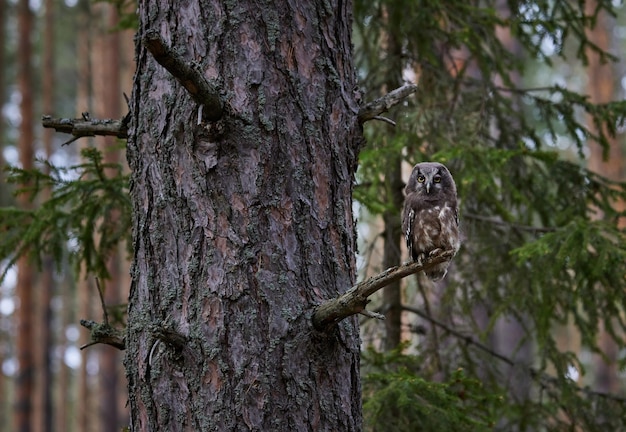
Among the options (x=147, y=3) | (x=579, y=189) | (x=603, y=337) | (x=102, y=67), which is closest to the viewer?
(x=147, y=3)

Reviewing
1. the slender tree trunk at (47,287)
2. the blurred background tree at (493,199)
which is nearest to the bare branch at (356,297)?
the blurred background tree at (493,199)

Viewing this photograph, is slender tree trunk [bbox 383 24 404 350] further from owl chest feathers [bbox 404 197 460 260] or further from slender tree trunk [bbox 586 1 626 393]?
slender tree trunk [bbox 586 1 626 393]

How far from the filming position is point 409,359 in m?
5.45

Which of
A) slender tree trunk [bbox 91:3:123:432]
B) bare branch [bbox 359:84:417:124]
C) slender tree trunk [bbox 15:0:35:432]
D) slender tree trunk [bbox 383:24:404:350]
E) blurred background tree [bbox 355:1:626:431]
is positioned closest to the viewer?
bare branch [bbox 359:84:417:124]

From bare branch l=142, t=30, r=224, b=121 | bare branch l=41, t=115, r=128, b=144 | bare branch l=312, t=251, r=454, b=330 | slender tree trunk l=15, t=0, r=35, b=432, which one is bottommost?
bare branch l=312, t=251, r=454, b=330

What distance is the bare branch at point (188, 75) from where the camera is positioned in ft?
8.11

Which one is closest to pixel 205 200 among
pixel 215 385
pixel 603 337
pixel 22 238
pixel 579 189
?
pixel 215 385

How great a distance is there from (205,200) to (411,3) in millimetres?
3341

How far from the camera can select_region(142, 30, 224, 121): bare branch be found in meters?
2.47

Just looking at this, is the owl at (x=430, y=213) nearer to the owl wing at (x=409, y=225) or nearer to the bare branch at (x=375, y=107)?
the owl wing at (x=409, y=225)

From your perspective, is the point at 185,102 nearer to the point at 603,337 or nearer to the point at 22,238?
the point at 22,238

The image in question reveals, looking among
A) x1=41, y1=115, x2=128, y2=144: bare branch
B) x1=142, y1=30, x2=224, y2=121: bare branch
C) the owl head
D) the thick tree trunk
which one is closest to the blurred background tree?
the owl head

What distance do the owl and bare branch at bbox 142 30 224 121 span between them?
1261 millimetres

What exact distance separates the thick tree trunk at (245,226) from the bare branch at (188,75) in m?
0.10
